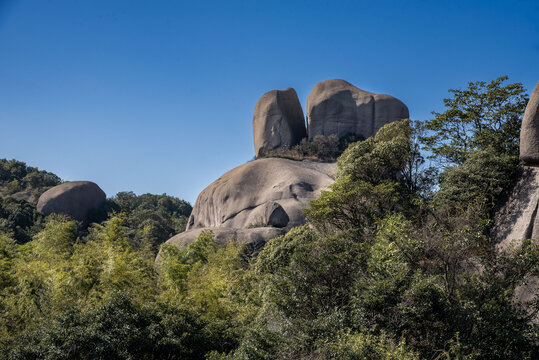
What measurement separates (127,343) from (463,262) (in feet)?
28.6

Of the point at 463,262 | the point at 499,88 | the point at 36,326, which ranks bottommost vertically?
the point at 36,326

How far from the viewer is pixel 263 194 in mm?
30969

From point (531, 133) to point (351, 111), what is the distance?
27363 millimetres

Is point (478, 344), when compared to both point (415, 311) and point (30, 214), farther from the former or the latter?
point (30, 214)

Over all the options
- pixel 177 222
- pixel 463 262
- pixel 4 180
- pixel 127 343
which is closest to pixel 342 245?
pixel 463 262

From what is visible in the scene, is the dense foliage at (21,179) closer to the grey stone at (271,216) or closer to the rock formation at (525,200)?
the grey stone at (271,216)

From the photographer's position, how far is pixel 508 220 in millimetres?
13125

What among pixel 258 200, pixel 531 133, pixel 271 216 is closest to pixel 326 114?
pixel 258 200

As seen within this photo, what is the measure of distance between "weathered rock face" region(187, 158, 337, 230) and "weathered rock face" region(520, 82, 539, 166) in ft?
52.7

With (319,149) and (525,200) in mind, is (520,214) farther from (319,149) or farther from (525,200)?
(319,149)

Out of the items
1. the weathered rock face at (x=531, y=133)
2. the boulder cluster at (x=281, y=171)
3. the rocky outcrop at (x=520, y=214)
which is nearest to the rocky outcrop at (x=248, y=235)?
the boulder cluster at (x=281, y=171)

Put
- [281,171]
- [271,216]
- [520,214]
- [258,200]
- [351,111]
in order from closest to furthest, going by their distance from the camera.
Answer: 1. [520,214]
2. [271,216]
3. [258,200]
4. [281,171]
5. [351,111]

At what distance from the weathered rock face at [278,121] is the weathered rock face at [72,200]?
1856 cm

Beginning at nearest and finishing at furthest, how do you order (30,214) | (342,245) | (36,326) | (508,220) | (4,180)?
(36,326), (342,245), (508,220), (30,214), (4,180)
